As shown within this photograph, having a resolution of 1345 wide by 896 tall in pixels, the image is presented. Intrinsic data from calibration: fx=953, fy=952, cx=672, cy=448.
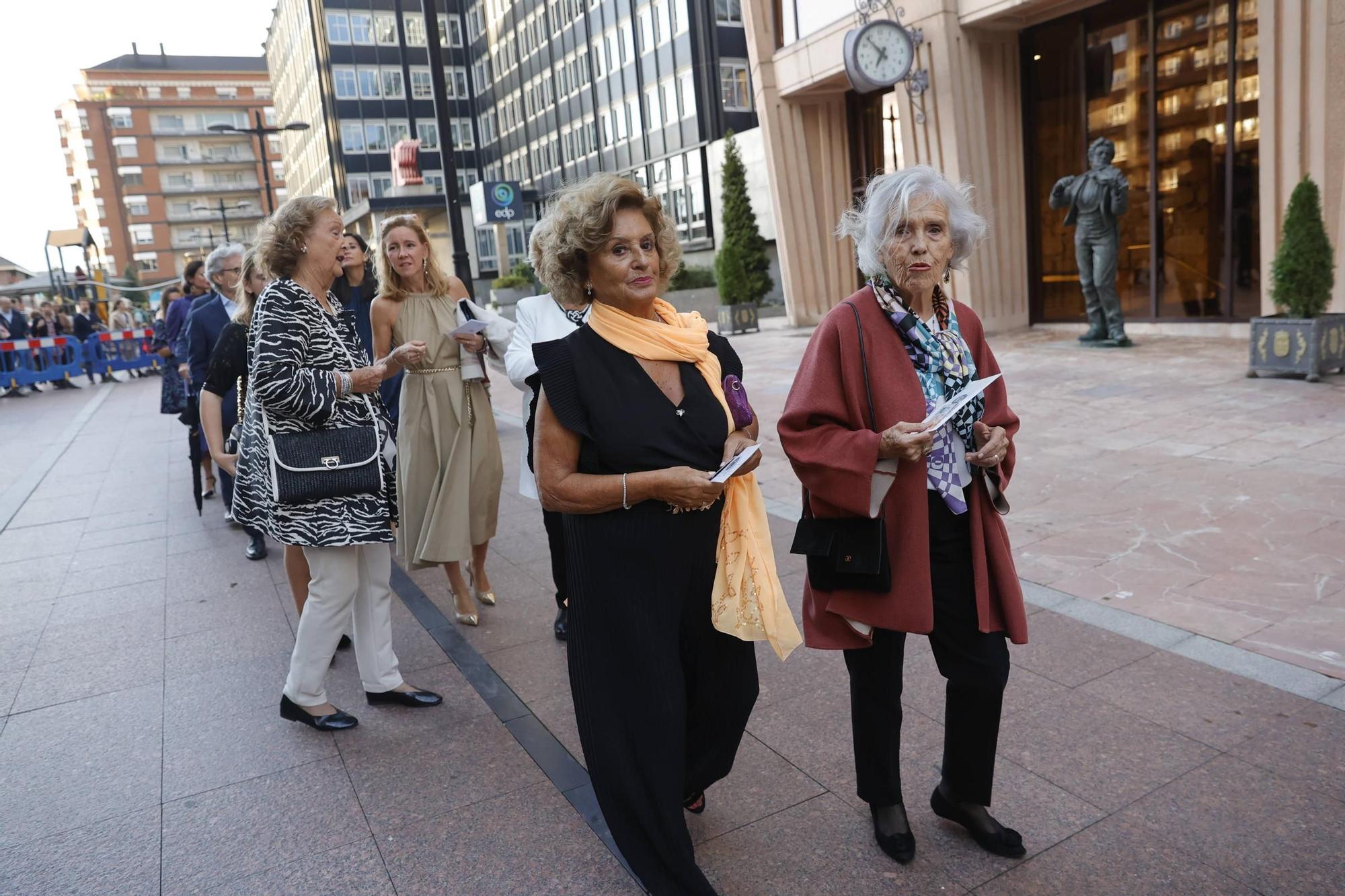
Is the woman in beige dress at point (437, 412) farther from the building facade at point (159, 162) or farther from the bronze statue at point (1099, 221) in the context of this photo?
the building facade at point (159, 162)

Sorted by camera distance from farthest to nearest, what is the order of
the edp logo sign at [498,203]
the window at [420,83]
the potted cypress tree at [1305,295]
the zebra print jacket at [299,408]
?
the window at [420,83], the edp logo sign at [498,203], the potted cypress tree at [1305,295], the zebra print jacket at [299,408]

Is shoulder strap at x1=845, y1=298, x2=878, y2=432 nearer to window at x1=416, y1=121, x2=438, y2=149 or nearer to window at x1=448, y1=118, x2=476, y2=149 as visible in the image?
window at x1=448, y1=118, x2=476, y2=149

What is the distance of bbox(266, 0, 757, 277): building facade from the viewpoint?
33812mm

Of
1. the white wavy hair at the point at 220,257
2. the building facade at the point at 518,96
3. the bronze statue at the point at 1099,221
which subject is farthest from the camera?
the building facade at the point at 518,96

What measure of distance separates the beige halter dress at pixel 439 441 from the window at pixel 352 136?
59726 mm

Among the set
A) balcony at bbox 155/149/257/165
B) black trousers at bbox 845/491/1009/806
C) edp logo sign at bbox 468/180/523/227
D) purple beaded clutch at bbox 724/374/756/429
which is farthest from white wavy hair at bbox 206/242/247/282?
balcony at bbox 155/149/257/165

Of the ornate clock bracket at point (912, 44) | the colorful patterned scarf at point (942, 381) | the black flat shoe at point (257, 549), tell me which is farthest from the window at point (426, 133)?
the colorful patterned scarf at point (942, 381)

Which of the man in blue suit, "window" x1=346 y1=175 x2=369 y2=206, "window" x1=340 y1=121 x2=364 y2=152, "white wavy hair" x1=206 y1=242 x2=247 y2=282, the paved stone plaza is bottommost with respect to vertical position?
the paved stone plaza

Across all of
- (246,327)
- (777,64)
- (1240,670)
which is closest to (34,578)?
(246,327)

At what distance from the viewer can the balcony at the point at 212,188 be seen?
9750cm

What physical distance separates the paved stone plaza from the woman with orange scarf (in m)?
0.43

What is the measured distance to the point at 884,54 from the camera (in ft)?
45.5

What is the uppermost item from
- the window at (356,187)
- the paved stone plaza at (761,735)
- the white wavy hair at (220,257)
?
the window at (356,187)

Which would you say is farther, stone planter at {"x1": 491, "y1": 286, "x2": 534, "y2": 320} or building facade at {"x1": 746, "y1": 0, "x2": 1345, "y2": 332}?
stone planter at {"x1": 491, "y1": 286, "x2": 534, "y2": 320}
